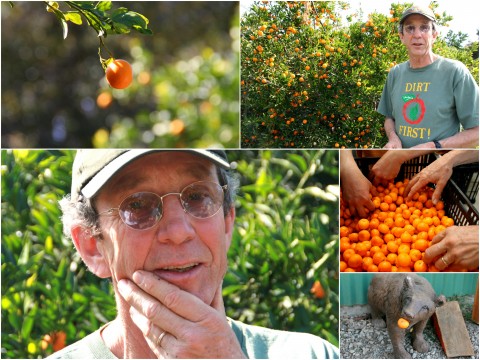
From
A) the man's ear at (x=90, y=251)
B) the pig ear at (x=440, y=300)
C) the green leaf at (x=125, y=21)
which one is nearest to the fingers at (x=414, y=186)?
the pig ear at (x=440, y=300)

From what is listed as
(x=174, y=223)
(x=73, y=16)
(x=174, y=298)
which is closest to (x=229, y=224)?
(x=174, y=223)

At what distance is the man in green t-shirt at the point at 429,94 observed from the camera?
4301 millimetres

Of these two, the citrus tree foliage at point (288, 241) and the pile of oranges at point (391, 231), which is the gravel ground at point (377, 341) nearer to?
the citrus tree foliage at point (288, 241)

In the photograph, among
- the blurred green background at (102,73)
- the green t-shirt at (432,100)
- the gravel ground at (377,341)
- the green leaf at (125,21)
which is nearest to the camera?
the green leaf at (125,21)

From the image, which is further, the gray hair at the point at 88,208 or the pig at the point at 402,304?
the pig at the point at 402,304

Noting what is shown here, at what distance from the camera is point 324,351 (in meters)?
4.38

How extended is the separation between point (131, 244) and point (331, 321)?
Result: 1145mm

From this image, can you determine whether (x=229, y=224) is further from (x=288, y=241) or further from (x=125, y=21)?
(x=125, y=21)

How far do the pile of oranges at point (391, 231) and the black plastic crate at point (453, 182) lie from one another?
0.04 m

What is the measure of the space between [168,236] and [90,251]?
1.46ft

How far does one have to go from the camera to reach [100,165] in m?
3.94

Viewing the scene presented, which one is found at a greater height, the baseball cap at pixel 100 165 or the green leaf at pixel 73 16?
the green leaf at pixel 73 16

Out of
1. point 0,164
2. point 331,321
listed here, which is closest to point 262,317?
point 331,321

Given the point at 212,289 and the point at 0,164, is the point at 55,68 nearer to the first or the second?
the point at 0,164
